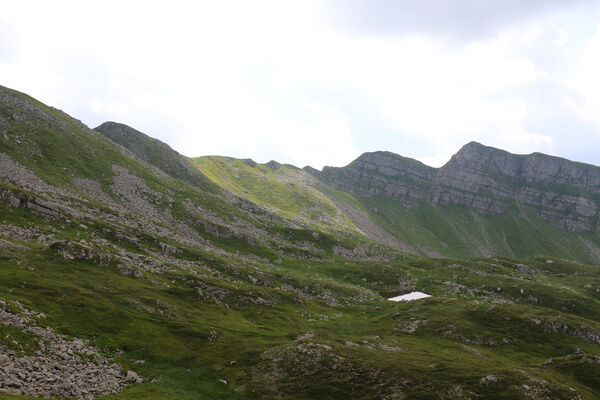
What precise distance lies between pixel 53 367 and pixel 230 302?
43799 mm

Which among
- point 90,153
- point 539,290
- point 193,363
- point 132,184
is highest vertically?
point 90,153

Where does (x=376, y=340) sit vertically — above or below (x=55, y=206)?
below

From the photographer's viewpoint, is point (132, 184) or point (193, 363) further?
point (132, 184)

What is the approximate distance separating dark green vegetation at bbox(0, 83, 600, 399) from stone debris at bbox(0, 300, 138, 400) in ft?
5.09

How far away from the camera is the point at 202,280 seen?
8038 centimetres

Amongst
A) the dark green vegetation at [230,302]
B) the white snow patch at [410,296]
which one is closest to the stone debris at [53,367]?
the dark green vegetation at [230,302]

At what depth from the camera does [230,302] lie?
252ft

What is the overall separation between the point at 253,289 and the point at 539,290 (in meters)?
115

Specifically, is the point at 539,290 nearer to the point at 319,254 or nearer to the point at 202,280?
the point at 319,254

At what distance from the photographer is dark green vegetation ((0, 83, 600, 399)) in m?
44.2

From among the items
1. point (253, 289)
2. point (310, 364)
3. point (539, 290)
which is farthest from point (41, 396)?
point (539, 290)

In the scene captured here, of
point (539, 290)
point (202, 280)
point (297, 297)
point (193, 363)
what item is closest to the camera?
point (193, 363)

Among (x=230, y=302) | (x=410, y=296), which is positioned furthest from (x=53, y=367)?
(x=410, y=296)

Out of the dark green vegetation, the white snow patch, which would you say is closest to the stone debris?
the dark green vegetation
